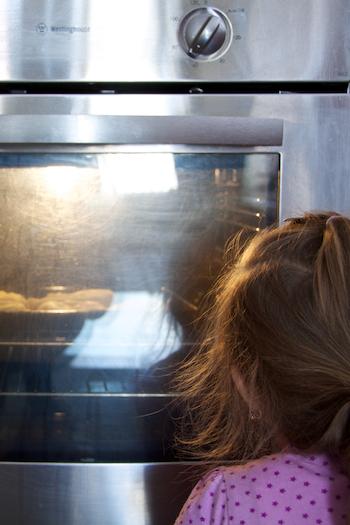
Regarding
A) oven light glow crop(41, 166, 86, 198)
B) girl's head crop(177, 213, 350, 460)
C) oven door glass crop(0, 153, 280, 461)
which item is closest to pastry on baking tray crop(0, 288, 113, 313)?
oven door glass crop(0, 153, 280, 461)

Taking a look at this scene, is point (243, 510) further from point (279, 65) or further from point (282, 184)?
point (279, 65)

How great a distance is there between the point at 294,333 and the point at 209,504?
211 millimetres

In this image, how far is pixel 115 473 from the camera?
3.83ft

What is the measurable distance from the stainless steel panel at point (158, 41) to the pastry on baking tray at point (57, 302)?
0.29 meters

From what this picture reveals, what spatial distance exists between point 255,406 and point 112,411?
326mm

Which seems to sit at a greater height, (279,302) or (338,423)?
(279,302)

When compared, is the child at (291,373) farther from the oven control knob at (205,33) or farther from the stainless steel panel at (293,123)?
the oven control knob at (205,33)

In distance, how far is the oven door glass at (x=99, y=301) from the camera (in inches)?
46.3

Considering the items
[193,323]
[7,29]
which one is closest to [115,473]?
[193,323]

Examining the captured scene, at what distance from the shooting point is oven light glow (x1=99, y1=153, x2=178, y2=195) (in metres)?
1.16

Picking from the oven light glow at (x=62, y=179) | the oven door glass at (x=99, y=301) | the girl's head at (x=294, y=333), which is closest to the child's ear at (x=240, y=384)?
the girl's head at (x=294, y=333)

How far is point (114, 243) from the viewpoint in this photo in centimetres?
119

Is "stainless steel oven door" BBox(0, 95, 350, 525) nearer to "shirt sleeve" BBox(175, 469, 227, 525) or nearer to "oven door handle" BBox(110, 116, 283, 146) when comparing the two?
"oven door handle" BBox(110, 116, 283, 146)

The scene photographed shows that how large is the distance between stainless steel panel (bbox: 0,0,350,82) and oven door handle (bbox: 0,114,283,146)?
0.06 m
